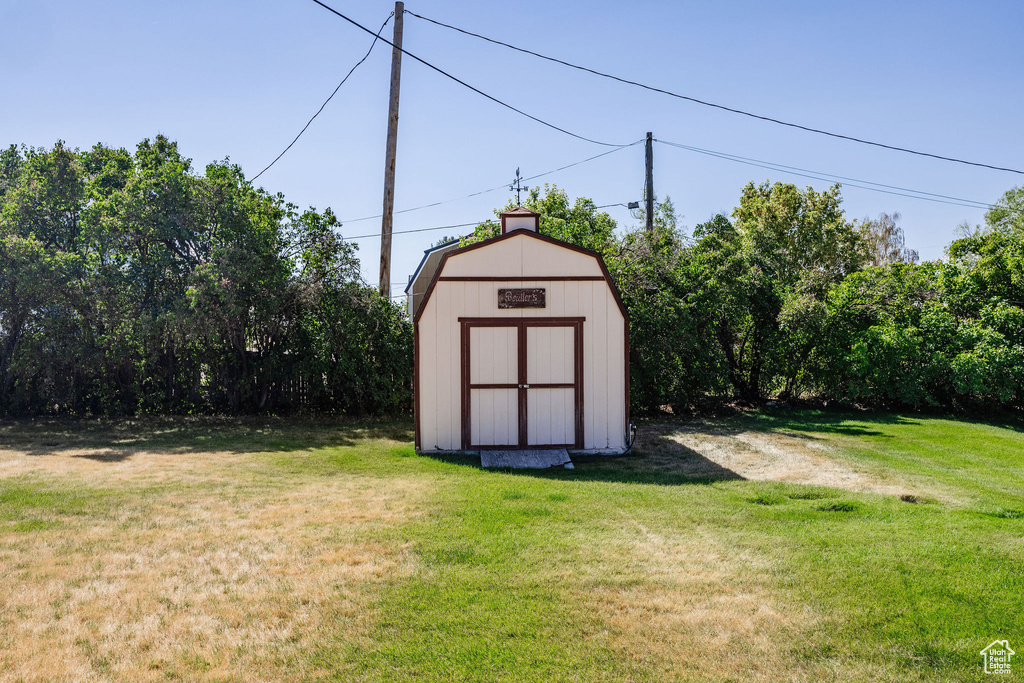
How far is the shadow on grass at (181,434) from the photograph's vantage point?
386 inches

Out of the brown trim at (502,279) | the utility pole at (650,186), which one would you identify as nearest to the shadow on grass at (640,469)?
the brown trim at (502,279)

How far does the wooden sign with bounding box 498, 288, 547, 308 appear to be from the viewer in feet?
31.0

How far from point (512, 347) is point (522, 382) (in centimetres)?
53

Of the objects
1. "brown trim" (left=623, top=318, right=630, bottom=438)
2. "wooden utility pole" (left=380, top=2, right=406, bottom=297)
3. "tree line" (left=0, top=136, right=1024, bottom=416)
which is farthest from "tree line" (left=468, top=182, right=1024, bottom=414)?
"brown trim" (left=623, top=318, right=630, bottom=438)

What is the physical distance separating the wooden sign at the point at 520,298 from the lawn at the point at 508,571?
244cm

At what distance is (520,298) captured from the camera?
372 inches

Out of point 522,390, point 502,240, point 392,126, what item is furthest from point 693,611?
point 392,126

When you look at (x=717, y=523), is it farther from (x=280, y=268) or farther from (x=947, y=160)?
(x=947, y=160)

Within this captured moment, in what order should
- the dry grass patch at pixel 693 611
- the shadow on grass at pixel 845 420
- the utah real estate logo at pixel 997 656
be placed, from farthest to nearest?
the shadow on grass at pixel 845 420, the dry grass patch at pixel 693 611, the utah real estate logo at pixel 997 656

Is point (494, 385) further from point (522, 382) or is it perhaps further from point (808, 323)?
point (808, 323)

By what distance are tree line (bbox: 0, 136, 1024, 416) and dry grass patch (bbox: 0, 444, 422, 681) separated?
627 centimetres

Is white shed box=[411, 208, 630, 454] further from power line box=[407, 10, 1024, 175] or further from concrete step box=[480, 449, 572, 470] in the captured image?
power line box=[407, 10, 1024, 175]

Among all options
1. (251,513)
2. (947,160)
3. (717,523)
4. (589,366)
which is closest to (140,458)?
(251,513)

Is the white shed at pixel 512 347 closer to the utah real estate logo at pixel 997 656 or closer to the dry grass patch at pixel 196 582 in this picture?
the dry grass patch at pixel 196 582
